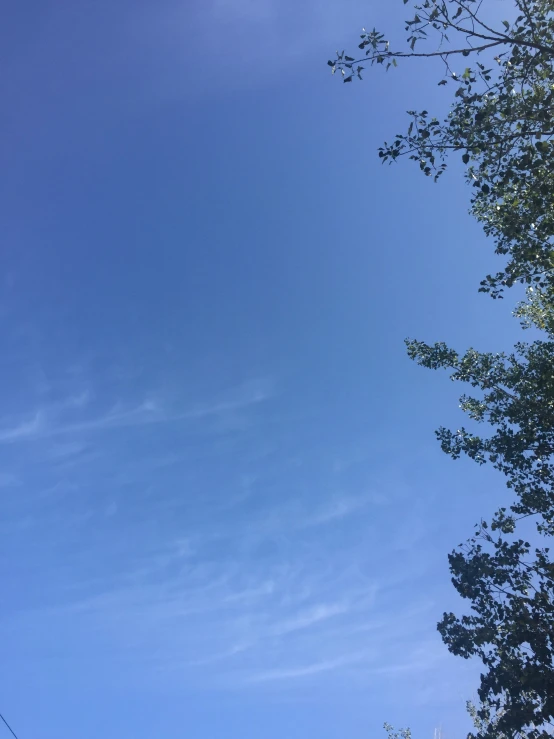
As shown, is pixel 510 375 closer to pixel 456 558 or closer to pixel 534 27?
pixel 456 558

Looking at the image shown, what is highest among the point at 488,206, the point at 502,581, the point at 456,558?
the point at 488,206

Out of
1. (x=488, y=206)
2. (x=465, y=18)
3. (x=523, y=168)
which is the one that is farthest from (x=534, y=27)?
(x=488, y=206)

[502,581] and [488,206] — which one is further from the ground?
[488,206]

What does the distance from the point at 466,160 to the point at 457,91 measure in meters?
1.39

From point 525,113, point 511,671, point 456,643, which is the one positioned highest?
point 525,113

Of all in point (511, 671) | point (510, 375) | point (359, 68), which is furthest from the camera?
point (510, 375)

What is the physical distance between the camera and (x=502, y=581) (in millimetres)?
15633

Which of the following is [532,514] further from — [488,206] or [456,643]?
[488,206]

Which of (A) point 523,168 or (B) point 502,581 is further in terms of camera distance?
(B) point 502,581

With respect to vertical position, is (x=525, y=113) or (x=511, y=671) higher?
(x=525, y=113)

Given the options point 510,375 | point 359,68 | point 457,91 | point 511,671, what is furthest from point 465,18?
point 511,671

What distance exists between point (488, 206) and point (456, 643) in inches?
521

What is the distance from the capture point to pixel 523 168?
1023cm

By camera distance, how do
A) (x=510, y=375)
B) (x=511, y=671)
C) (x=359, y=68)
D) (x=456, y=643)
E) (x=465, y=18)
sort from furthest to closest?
(x=510, y=375)
(x=456, y=643)
(x=511, y=671)
(x=359, y=68)
(x=465, y=18)
